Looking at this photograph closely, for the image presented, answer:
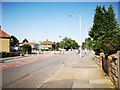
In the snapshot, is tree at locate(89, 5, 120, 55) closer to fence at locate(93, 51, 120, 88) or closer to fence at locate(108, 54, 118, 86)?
fence at locate(93, 51, 120, 88)

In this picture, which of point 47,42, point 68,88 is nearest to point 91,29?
point 68,88

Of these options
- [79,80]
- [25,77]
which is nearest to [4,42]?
[25,77]

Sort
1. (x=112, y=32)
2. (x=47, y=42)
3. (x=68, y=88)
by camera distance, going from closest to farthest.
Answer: (x=68, y=88) → (x=112, y=32) → (x=47, y=42)

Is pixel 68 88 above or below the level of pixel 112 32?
below

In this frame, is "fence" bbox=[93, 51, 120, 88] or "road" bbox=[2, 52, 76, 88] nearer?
"fence" bbox=[93, 51, 120, 88]

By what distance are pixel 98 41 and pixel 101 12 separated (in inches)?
258

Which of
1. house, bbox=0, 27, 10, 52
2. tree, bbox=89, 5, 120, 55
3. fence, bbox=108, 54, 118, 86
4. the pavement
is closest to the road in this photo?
the pavement

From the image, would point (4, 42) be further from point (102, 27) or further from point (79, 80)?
point (79, 80)

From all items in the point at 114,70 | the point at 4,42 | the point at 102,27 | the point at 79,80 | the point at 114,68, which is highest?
the point at 102,27

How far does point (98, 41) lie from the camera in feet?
119

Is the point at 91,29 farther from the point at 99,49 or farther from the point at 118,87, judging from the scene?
the point at 118,87

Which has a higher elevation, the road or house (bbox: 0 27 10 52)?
house (bbox: 0 27 10 52)

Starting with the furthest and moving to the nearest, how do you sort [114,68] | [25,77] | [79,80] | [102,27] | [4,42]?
[4,42]
[102,27]
[25,77]
[79,80]
[114,68]

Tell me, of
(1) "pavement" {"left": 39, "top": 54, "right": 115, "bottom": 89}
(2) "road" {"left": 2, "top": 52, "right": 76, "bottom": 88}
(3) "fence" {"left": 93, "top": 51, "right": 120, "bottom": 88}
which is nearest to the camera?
(3) "fence" {"left": 93, "top": 51, "right": 120, "bottom": 88}
